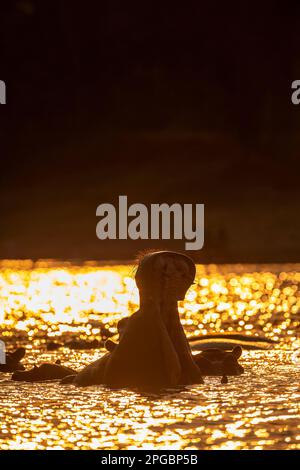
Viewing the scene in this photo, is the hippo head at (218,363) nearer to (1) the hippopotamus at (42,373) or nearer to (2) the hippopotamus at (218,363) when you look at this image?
(2) the hippopotamus at (218,363)

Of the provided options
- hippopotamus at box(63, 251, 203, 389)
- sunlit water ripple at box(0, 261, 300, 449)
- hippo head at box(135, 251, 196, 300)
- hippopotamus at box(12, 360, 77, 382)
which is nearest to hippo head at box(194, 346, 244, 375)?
sunlit water ripple at box(0, 261, 300, 449)

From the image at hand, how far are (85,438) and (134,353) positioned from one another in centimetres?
524

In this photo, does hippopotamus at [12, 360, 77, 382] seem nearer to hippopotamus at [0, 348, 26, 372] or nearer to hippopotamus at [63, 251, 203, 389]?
hippopotamus at [0, 348, 26, 372]

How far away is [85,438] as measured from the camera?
88.2 feet

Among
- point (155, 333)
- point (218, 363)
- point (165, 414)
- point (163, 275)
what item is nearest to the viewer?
point (165, 414)

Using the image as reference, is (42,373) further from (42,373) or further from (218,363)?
(218,363)

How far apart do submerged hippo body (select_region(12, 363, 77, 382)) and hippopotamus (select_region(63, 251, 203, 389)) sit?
377 cm

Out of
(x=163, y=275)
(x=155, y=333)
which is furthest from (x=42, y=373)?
(x=163, y=275)

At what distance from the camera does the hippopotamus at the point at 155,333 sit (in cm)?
3178

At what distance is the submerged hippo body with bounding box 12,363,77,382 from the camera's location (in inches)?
1415

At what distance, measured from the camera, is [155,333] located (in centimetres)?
3175
